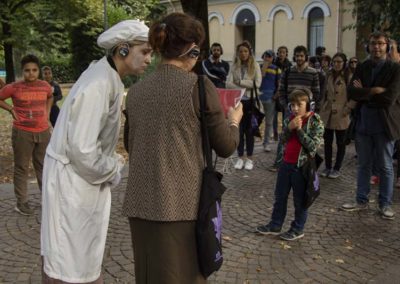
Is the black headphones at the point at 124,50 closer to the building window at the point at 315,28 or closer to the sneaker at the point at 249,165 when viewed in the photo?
the sneaker at the point at 249,165

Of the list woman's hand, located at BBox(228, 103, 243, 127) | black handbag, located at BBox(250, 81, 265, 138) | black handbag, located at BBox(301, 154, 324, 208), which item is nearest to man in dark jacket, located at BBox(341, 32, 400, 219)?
black handbag, located at BBox(301, 154, 324, 208)

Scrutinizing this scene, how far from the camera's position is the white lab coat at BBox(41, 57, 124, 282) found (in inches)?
98.7

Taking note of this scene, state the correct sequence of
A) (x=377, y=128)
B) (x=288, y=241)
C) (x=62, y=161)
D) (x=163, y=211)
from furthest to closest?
1. (x=377, y=128)
2. (x=288, y=241)
3. (x=62, y=161)
4. (x=163, y=211)

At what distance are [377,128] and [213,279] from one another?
271 cm

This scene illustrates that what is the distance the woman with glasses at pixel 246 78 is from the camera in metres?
7.88

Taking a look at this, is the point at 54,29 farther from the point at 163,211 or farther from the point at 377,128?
the point at 163,211

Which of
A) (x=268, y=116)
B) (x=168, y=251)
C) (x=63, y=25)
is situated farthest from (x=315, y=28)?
(x=168, y=251)

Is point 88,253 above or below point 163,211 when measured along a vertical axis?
below

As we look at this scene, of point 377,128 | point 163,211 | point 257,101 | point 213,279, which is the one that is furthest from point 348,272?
point 257,101

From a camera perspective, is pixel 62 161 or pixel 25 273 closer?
pixel 62 161

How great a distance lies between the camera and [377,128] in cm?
550

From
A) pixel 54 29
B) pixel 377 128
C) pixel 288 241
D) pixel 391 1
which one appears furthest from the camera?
pixel 54 29

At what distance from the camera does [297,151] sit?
478cm

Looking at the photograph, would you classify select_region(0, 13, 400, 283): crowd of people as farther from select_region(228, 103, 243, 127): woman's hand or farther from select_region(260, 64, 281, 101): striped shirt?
select_region(260, 64, 281, 101): striped shirt
